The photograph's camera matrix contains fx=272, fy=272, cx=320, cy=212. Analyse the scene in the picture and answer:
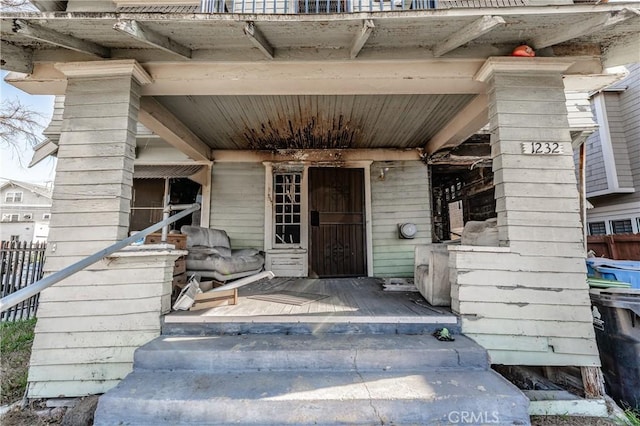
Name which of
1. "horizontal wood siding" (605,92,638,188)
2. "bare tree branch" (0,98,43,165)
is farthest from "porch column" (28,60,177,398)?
"horizontal wood siding" (605,92,638,188)

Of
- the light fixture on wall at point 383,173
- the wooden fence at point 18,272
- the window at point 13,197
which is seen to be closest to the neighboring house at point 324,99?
the light fixture on wall at point 383,173

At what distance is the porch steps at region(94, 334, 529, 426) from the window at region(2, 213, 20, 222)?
68.6ft

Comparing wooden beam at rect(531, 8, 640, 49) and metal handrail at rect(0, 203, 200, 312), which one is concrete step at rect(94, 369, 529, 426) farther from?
wooden beam at rect(531, 8, 640, 49)

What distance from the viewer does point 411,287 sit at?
3443 millimetres

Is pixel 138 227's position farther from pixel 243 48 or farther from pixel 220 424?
pixel 220 424

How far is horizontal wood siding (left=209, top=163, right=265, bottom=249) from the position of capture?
194 inches

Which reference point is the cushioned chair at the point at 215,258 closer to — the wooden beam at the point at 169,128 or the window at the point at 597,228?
the wooden beam at the point at 169,128

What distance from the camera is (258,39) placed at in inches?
90.1

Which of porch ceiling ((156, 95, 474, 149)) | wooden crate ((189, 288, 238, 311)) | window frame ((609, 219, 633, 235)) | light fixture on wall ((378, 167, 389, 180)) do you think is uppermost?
porch ceiling ((156, 95, 474, 149))

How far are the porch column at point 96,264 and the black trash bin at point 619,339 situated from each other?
143 inches

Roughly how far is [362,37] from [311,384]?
2595 millimetres

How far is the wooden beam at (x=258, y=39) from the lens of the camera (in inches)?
85.7

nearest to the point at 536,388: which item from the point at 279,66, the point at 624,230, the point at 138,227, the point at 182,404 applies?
the point at 182,404

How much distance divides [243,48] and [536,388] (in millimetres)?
3844
